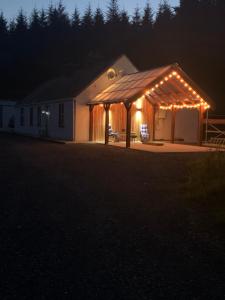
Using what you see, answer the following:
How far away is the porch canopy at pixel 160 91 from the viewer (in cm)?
2139

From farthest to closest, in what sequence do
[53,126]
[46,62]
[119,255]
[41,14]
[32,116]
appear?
[41,14], [46,62], [32,116], [53,126], [119,255]

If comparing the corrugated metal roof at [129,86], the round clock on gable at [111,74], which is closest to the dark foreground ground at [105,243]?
the corrugated metal roof at [129,86]

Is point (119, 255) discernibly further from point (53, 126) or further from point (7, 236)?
point (53, 126)

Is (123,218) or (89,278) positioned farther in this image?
(123,218)

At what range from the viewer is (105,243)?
505 centimetres

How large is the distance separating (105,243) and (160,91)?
21140 mm

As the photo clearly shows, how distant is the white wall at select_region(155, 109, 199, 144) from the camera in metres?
27.3

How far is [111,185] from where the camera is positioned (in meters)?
9.20

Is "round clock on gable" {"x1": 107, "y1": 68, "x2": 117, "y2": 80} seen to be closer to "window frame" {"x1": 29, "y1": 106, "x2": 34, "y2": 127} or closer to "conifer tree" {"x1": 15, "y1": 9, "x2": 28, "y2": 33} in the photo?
"window frame" {"x1": 29, "y1": 106, "x2": 34, "y2": 127}

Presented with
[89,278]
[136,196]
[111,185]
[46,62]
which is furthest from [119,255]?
[46,62]

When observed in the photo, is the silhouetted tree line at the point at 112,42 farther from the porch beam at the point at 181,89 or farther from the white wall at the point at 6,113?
the porch beam at the point at 181,89

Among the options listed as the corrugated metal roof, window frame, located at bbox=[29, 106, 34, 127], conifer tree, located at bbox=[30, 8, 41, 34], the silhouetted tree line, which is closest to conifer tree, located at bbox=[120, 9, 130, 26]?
the silhouetted tree line

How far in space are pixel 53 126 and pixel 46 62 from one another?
145 ft

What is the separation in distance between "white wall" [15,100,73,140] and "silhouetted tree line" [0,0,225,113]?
18.0ft
